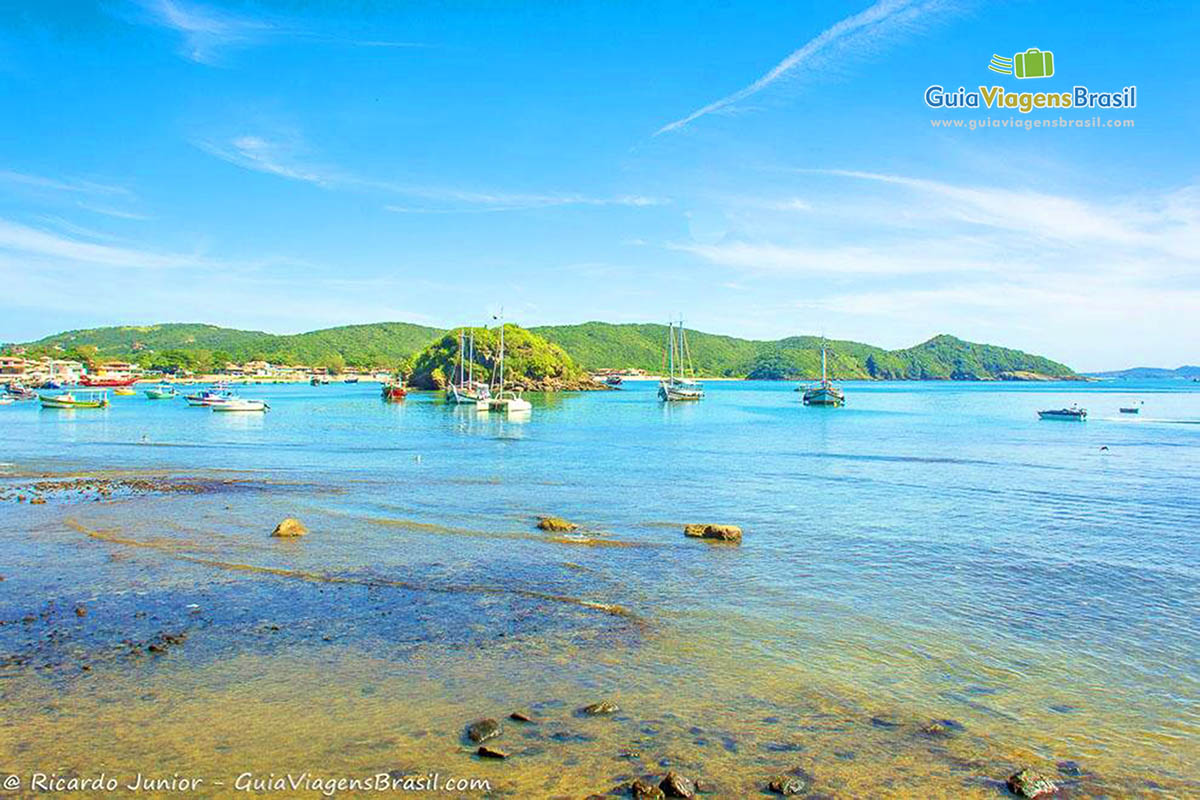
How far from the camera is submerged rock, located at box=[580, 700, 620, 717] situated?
10156 mm

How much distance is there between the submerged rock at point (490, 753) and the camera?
884 centimetres

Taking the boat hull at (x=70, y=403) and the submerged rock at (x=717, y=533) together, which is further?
the boat hull at (x=70, y=403)

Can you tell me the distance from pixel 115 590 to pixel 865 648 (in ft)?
48.0

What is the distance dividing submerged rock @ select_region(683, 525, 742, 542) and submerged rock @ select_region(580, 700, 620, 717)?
39.1 ft

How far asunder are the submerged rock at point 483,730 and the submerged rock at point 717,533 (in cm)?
1312

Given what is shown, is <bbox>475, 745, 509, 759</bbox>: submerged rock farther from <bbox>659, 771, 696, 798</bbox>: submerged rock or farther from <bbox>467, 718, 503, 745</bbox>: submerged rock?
<bbox>659, 771, 696, 798</bbox>: submerged rock

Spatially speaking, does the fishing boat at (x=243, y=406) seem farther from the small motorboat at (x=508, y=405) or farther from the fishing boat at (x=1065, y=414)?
the fishing boat at (x=1065, y=414)

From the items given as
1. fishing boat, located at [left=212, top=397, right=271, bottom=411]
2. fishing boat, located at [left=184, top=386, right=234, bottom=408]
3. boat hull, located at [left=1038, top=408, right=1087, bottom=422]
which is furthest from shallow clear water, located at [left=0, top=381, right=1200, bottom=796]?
fishing boat, located at [left=184, top=386, right=234, bottom=408]

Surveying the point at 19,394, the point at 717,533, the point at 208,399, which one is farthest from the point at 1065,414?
the point at 19,394

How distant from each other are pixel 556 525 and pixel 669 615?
9.01 metres

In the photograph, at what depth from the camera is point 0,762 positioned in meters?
8.47

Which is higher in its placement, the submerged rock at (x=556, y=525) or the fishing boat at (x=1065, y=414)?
the fishing boat at (x=1065, y=414)

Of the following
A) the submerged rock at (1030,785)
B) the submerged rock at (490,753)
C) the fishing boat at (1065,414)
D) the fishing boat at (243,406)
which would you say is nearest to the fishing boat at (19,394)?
the fishing boat at (243,406)

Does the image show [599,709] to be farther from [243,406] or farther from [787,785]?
[243,406]
